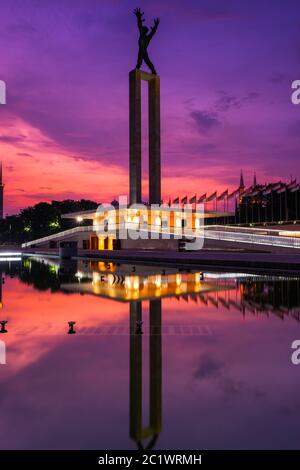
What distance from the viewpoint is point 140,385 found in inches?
242

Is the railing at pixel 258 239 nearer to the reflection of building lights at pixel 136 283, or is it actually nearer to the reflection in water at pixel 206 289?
the reflection in water at pixel 206 289

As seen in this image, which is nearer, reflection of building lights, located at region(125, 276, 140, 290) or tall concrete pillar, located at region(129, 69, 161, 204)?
reflection of building lights, located at region(125, 276, 140, 290)

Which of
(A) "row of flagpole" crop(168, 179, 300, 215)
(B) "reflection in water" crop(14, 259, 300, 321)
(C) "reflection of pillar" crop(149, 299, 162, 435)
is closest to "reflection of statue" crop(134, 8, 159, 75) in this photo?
(A) "row of flagpole" crop(168, 179, 300, 215)

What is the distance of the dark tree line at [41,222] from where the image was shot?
109 metres

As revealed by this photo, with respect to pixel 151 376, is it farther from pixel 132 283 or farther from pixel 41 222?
pixel 41 222

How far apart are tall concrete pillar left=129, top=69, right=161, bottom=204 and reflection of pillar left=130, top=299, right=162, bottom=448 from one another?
47.4 meters

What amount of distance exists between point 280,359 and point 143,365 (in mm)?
2476

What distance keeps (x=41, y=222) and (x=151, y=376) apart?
107 metres

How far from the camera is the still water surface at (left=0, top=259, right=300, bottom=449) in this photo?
4672mm

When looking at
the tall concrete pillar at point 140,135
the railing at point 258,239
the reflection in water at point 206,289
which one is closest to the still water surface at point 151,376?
the reflection in water at point 206,289

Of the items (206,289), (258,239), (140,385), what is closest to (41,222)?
(258,239)

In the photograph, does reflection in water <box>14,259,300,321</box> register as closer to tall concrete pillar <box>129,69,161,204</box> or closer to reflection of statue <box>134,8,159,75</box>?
tall concrete pillar <box>129,69,161,204</box>
